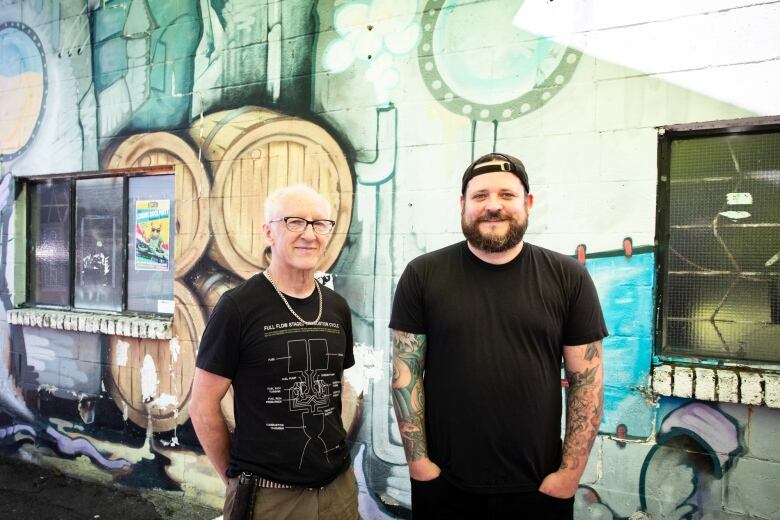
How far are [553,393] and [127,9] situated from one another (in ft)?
14.1

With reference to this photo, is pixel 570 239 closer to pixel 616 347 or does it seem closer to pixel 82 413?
pixel 616 347

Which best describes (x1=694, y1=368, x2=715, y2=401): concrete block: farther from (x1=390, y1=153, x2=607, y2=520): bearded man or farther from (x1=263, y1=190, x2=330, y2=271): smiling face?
(x1=263, y1=190, x2=330, y2=271): smiling face

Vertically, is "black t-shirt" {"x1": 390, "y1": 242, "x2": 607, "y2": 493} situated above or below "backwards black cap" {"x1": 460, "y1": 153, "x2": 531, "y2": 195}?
below

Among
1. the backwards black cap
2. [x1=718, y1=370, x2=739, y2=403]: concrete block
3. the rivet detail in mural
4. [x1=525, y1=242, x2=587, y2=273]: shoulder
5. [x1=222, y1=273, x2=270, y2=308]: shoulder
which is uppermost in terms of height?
the rivet detail in mural

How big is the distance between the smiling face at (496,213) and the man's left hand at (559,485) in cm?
81

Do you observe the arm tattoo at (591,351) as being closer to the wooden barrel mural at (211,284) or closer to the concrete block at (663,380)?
the concrete block at (663,380)

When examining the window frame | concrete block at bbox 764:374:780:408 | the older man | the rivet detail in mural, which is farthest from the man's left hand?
the window frame

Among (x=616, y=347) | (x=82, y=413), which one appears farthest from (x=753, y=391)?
(x=82, y=413)

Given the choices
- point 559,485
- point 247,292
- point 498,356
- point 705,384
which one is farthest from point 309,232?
point 705,384

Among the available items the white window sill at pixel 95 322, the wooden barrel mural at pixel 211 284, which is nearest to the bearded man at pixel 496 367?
the wooden barrel mural at pixel 211 284

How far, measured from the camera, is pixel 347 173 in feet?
10.5

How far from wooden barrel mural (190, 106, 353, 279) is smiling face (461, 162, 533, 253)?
59.6 inches

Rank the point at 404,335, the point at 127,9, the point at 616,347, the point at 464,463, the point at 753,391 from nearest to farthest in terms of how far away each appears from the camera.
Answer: the point at 464,463 → the point at 404,335 → the point at 753,391 → the point at 616,347 → the point at 127,9

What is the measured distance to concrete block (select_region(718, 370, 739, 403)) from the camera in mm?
2293
